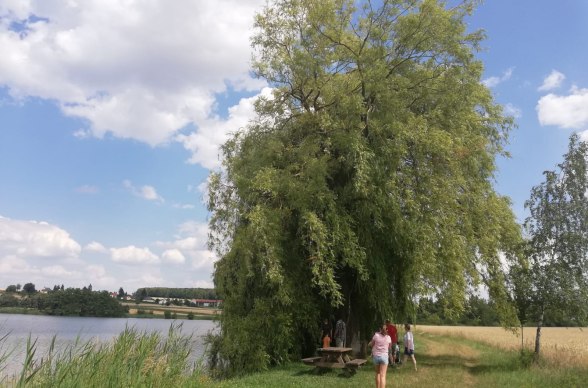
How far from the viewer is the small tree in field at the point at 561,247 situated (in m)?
17.0

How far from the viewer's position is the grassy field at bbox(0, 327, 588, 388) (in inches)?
348

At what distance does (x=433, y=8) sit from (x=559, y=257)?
954cm

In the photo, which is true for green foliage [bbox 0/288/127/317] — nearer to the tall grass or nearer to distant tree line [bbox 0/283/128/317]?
distant tree line [bbox 0/283/128/317]

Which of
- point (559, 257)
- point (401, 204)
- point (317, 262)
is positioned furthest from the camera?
point (559, 257)

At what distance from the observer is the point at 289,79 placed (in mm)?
19500

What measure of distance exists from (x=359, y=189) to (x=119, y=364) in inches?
343

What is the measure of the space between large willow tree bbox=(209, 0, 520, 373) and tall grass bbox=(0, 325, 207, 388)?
13.3 feet

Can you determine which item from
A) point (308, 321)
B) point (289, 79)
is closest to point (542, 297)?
point (308, 321)

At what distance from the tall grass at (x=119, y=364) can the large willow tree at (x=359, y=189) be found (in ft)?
13.3

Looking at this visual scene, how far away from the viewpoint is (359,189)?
15.8m

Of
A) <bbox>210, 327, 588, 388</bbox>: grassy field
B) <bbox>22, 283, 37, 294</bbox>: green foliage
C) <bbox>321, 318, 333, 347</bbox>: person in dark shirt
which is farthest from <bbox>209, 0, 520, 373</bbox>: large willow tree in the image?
<bbox>22, 283, 37, 294</bbox>: green foliage

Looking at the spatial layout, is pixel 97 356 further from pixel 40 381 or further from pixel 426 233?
pixel 426 233

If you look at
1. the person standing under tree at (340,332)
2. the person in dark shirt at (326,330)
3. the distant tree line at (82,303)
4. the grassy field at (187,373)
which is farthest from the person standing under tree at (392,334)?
the distant tree line at (82,303)

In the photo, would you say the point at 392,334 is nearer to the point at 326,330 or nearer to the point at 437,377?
the point at 326,330
